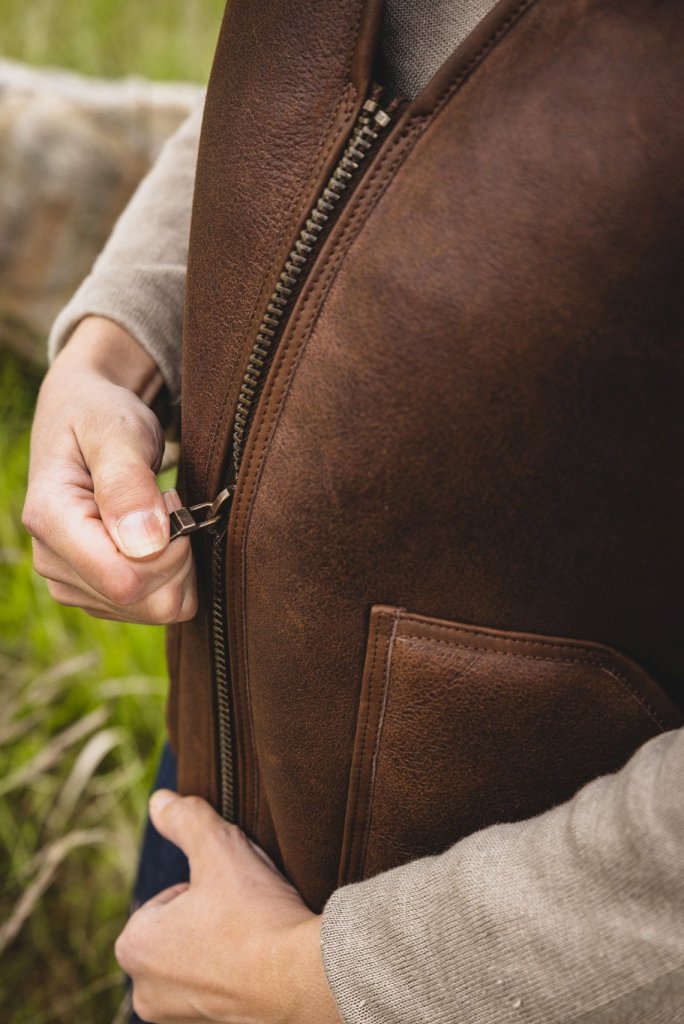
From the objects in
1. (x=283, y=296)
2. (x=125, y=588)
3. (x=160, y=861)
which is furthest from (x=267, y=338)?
(x=160, y=861)

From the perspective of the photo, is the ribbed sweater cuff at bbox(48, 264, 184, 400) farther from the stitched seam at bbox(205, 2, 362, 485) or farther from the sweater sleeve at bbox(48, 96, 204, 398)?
the stitched seam at bbox(205, 2, 362, 485)

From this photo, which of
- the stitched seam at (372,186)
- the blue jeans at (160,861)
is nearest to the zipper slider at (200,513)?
the stitched seam at (372,186)

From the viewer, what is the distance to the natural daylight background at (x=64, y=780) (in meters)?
1.68

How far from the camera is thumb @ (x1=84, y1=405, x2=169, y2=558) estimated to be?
0.67 meters

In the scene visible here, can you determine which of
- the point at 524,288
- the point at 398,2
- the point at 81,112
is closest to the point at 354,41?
the point at 398,2

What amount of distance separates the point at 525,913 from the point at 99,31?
3.45m

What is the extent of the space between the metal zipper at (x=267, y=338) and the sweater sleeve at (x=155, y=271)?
0.31m

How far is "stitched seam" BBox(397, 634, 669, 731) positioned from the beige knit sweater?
2.6 inches

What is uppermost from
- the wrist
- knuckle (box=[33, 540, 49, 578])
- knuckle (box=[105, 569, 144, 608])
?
the wrist

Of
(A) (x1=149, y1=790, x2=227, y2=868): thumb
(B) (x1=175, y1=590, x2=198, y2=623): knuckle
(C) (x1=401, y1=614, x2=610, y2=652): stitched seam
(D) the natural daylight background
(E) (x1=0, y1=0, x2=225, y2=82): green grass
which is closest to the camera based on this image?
(C) (x1=401, y1=614, x2=610, y2=652): stitched seam

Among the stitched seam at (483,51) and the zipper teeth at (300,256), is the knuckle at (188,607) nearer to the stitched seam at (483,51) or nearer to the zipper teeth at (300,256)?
the zipper teeth at (300,256)

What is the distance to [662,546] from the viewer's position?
0.58m

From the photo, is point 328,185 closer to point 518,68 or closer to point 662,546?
point 518,68

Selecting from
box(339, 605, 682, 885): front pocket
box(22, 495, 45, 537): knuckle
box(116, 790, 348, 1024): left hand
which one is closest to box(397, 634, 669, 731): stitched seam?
box(339, 605, 682, 885): front pocket
